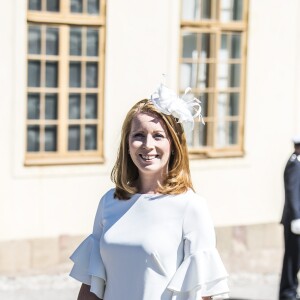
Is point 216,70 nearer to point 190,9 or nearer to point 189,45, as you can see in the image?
point 189,45

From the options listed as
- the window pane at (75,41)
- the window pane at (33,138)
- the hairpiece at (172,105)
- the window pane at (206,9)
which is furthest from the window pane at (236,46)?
the hairpiece at (172,105)

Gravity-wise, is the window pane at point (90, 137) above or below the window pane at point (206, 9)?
below

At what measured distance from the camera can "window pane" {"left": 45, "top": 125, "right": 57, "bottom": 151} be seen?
34.5ft

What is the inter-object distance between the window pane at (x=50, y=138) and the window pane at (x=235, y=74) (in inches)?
82.9

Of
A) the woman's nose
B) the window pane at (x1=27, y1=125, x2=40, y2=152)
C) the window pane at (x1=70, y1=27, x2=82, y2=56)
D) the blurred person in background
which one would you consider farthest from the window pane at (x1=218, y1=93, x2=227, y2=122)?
the woman's nose

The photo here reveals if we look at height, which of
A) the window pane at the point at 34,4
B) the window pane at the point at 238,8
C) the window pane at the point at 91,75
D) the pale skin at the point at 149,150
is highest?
the window pane at the point at 238,8

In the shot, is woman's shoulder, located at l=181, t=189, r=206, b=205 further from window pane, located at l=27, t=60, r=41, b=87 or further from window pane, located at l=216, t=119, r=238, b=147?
window pane, located at l=216, t=119, r=238, b=147

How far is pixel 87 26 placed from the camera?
10.5 m

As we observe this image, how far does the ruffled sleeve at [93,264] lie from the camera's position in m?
4.03

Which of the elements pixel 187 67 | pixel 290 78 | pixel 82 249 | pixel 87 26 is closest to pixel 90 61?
pixel 87 26

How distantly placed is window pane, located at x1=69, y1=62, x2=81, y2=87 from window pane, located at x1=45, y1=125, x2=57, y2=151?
0.47 metres

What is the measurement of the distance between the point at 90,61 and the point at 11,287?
2.33 m

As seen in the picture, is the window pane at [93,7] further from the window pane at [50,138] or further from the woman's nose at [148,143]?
the woman's nose at [148,143]

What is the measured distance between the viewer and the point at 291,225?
912cm
